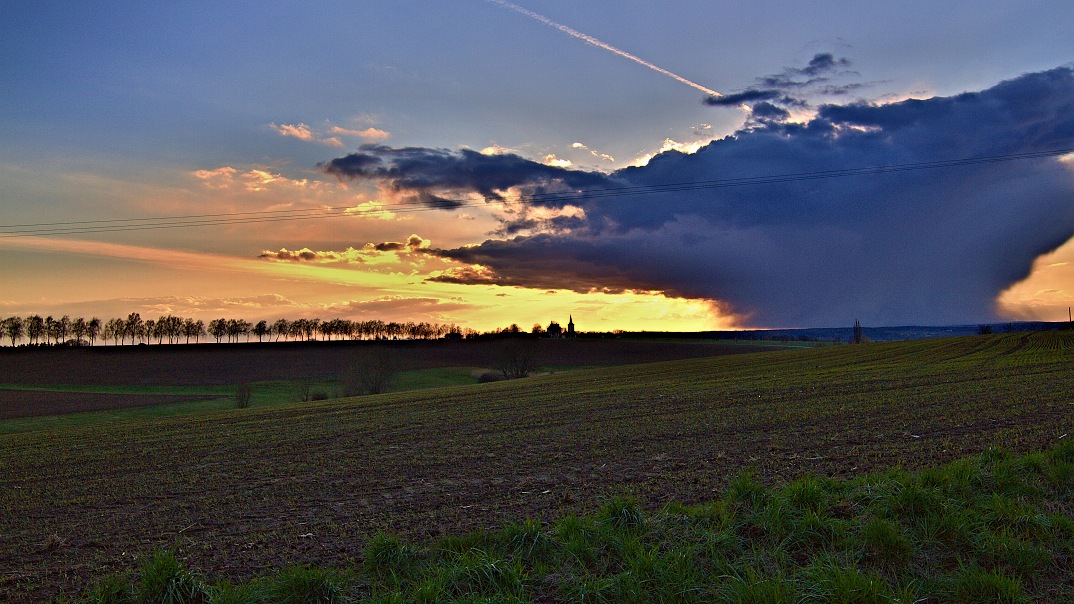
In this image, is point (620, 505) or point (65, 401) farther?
point (65, 401)

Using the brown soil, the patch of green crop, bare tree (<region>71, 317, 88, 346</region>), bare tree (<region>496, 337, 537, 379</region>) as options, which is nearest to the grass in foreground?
the patch of green crop

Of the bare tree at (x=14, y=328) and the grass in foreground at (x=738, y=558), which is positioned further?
the bare tree at (x=14, y=328)

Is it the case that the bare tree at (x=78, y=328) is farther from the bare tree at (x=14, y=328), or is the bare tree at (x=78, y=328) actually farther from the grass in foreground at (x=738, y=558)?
the grass in foreground at (x=738, y=558)

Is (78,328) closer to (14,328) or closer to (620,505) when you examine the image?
(14,328)

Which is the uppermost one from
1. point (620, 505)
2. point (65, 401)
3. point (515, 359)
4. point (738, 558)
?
point (620, 505)

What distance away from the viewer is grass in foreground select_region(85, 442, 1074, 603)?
7.70 metres

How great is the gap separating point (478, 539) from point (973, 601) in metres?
5.92

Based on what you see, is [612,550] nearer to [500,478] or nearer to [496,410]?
[500,478]

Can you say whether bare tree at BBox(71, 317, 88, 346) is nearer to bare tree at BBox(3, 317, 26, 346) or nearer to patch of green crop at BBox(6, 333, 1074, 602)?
bare tree at BBox(3, 317, 26, 346)

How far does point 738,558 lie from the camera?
838 centimetres

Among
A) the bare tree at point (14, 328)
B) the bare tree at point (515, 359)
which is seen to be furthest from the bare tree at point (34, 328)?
the bare tree at point (515, 359)

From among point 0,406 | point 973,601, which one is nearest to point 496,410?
point 973,601

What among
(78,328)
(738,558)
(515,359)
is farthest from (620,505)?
(78,328)

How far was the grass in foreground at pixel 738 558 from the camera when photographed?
7699 mm
